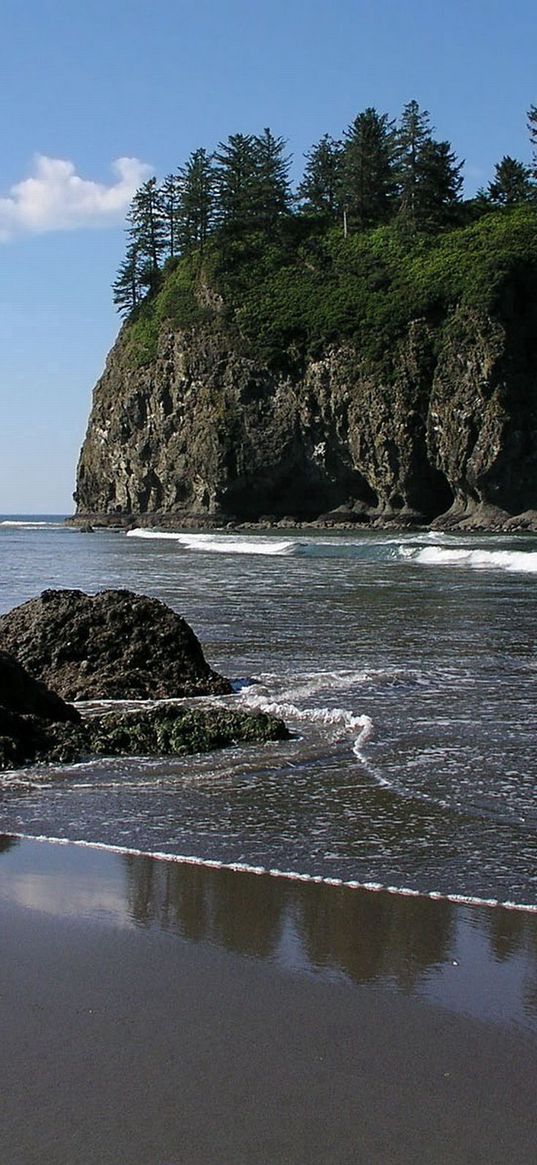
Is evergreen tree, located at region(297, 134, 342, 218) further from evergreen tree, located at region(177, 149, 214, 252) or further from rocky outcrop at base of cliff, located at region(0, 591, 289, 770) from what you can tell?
rocky outcrop at base of cliff, located at region(0, 591, 289, 770)

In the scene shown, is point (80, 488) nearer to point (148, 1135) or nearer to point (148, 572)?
point (148, 572)

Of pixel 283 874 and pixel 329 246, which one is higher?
pixel 329 246

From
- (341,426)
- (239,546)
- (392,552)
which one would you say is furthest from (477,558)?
(341,426)

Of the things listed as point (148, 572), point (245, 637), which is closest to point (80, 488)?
point (148, 572)

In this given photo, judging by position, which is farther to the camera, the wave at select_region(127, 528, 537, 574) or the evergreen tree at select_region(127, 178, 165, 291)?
the evergreen tree at select_region(127, 178, 165, 291)

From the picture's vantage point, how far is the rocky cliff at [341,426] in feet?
188

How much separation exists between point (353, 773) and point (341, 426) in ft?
193

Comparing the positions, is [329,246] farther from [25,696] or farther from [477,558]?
[25,696]

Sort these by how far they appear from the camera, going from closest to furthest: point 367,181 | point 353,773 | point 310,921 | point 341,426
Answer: point 310,921, point 353,773, point 341,426, point 367,181

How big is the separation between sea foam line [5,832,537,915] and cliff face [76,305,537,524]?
2069 inches

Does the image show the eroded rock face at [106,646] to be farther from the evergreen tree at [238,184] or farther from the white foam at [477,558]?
the evergreen tree at [238,184]

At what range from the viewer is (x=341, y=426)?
64.2 metres

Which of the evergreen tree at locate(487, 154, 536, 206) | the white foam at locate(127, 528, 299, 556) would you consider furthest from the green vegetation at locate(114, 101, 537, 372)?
the white foam at locate(127, 528, 299, 556)

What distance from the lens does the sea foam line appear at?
4.14 metres
